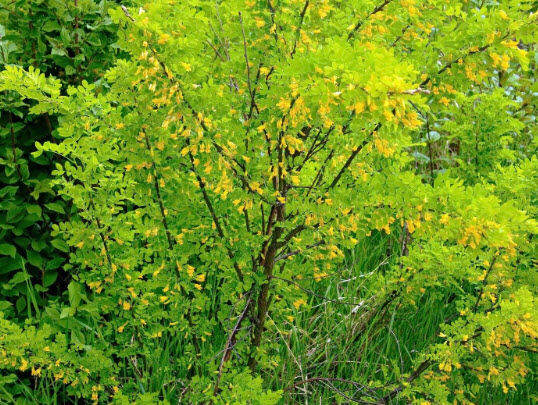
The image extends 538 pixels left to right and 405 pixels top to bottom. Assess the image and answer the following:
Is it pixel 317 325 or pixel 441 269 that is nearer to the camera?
pixel 441 269

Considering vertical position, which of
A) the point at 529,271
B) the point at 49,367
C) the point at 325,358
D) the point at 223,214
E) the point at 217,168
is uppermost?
the point at 217,168

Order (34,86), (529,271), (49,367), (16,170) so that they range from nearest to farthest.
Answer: (34,86) → (49,367) → (16,170) → (529,271)

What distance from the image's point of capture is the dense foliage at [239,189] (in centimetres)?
192

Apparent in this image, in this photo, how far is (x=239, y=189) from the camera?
2154 mm

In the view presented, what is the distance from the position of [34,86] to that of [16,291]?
130 cm

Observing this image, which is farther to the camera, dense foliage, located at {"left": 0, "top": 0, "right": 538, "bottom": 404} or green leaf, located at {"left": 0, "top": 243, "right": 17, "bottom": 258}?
green leaf, located at {"left": 0, "top": 243, "right": 17, "bottom": 258}

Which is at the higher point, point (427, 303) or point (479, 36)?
point (479, 36)

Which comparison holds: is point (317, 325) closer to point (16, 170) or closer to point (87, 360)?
point (87, 360)

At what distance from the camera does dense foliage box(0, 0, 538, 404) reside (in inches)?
75.6

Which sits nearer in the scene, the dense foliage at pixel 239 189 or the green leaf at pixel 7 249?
the dense foliage at pixel 239 189

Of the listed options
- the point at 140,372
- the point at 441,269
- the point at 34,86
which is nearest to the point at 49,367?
the point at 140,372

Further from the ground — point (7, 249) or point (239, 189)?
point (239, 189)

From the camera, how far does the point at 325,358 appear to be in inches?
131

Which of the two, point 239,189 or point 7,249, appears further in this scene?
point 7,249
